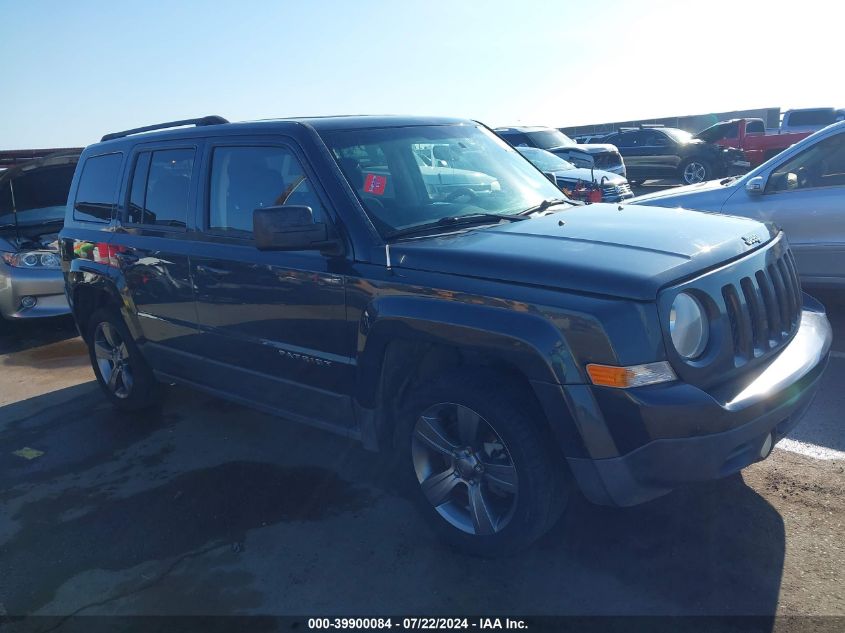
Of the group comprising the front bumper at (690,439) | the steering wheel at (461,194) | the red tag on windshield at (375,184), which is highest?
the red tag on windshield at (375,184)

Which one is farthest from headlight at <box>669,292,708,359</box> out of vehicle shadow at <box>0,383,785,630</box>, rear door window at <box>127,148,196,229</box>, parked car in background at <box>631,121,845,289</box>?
parked car in background at <box>631,121,845,289</box>

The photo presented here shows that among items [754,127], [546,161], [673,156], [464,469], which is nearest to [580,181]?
[546,161]

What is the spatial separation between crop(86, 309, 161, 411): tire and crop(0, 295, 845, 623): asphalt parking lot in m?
0.57

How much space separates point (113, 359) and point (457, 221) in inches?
125

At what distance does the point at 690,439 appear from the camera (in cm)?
272

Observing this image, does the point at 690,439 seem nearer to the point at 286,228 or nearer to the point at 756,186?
the point at 286,228

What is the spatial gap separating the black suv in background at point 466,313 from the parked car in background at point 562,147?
10.4m

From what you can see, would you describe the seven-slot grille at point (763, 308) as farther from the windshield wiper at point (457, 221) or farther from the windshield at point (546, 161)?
the windshield at point (546, 161)

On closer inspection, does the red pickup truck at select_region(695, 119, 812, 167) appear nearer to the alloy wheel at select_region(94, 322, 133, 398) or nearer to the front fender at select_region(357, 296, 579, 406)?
the alloy wheel at select_region(94, 322, 133, 398)

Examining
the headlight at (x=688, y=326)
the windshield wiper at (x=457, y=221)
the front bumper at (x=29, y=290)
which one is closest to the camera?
the headlight at (x=688, y=326)

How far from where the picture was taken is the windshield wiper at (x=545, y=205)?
403cm

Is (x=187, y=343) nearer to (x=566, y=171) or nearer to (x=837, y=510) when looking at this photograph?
(x=837, y=510)

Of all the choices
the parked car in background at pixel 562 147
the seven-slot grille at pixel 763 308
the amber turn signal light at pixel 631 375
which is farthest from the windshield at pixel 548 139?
the amber turn signal light at pixel 631 375

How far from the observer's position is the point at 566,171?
37.9ft
